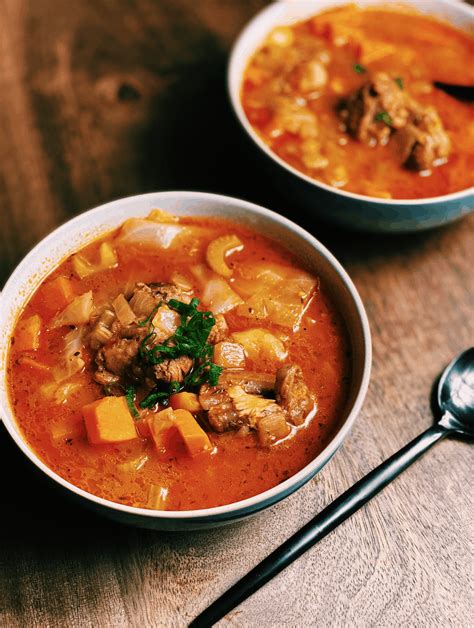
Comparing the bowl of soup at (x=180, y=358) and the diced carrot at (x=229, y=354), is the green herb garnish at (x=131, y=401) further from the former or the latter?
the diced carrot at (x=229, y=354)

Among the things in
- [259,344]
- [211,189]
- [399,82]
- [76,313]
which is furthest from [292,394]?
[399,82]

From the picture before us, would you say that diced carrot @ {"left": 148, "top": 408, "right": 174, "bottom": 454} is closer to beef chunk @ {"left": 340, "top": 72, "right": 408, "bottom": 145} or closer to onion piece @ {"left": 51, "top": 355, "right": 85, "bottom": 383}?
onion piece @ {"left": 51, "top": 355, "right": 85, "bottom": 383}

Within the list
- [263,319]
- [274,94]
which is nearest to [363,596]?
[263,319]

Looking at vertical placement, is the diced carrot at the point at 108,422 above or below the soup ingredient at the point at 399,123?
below

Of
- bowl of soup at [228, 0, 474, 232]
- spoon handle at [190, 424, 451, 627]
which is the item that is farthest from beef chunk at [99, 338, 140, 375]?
bowl of soup at [228, 0, 474, 232]

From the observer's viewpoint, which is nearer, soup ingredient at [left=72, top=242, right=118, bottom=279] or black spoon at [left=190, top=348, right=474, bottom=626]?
black spoon at [left=190, top=348, right=474, bottom=626]

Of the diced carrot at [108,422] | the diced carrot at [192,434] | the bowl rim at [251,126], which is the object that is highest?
the bowl rim at [251,126]

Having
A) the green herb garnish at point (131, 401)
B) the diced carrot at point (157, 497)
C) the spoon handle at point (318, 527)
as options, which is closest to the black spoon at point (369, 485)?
the spoon handle at point (318, 527)

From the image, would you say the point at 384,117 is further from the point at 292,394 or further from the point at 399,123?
the point at 292,394
